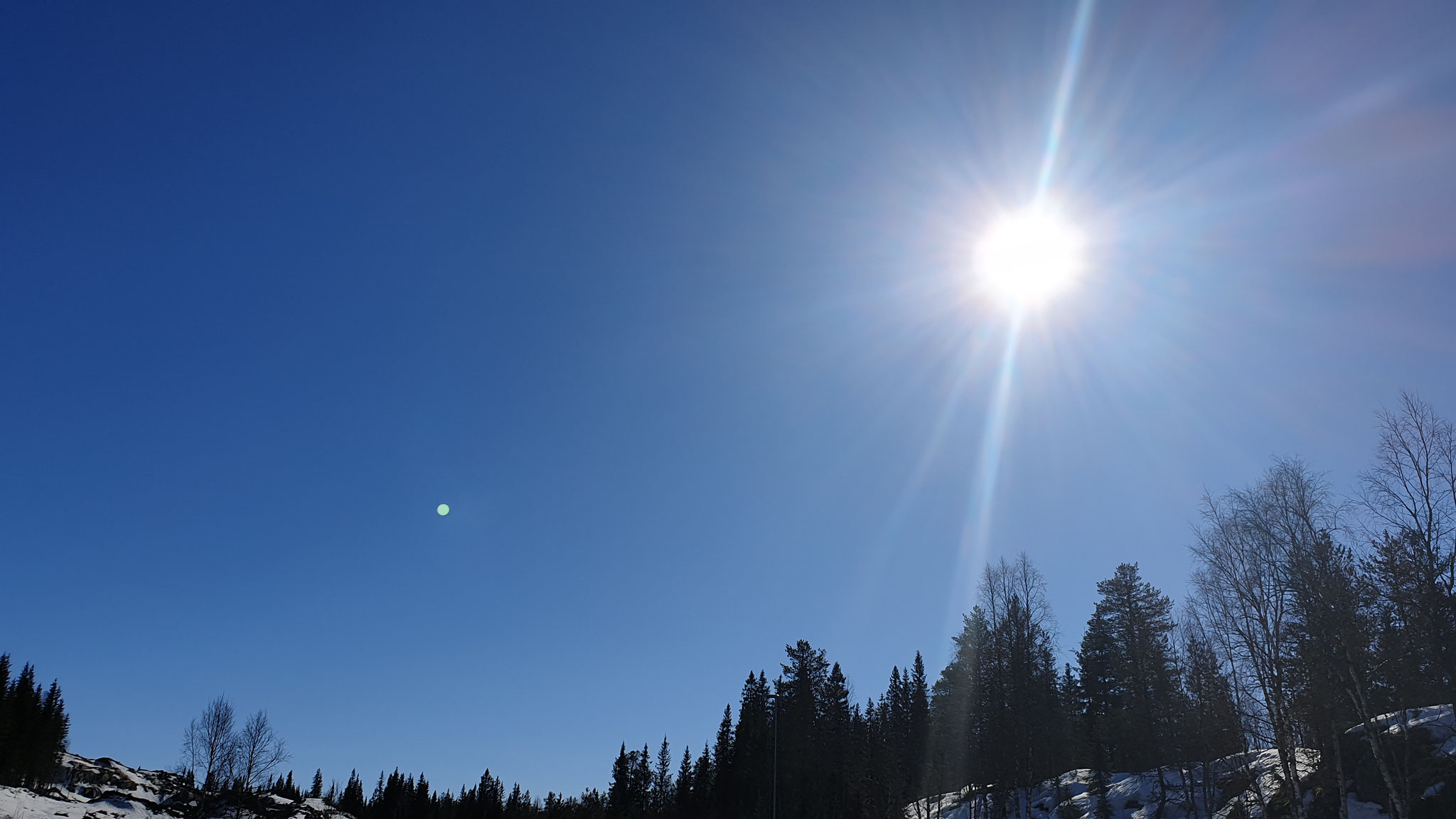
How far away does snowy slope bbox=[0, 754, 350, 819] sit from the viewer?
4912 cm

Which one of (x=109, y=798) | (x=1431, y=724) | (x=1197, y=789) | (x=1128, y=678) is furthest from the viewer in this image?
(x=109, y=798)

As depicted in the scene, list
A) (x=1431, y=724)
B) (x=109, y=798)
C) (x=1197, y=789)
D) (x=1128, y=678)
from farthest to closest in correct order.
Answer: (x=109, y=798) < (x=1128, y=678) < (x=1197, y=789) < (x=1431, y=724)

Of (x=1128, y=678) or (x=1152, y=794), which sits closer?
(x=1152, y=794)

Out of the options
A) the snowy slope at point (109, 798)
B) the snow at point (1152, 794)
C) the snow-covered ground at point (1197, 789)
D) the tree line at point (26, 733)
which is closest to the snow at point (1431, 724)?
the snow-covered ground at point (1197, 789)

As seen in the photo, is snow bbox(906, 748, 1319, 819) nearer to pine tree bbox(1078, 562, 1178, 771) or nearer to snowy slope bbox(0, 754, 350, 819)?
pine tree bbox(1078, 562, 1178, 771)

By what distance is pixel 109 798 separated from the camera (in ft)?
215

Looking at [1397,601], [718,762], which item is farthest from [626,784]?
[1397,601]

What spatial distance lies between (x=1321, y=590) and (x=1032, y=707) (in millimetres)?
20950

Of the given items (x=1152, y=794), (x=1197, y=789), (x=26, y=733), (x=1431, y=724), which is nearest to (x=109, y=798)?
(x=26, y=733)

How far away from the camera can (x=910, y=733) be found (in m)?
67.1

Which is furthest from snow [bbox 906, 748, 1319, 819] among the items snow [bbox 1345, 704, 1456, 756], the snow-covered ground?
snow [bbox 1345, 704, 1456, 756]

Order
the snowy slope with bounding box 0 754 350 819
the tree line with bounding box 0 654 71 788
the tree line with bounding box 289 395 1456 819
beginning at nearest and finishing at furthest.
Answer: the tree line with bounding box 289 395 1456 819, the snowy slope with bounding box 0 754 350 819, the tree line with bounding box 0 654 71 788

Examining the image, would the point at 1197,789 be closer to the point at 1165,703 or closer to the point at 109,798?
the point at 1165,703

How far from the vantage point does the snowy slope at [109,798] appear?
49.1 meters
